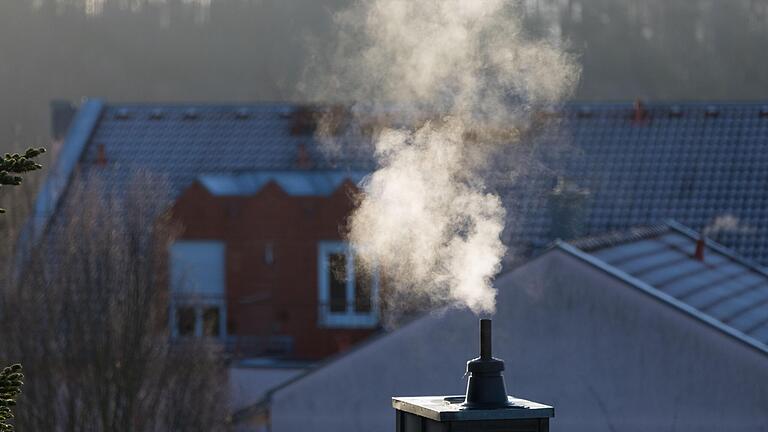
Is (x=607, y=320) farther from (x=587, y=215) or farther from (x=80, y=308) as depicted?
(x=587, y=215)

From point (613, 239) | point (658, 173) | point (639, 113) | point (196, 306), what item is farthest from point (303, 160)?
point (613, 239)

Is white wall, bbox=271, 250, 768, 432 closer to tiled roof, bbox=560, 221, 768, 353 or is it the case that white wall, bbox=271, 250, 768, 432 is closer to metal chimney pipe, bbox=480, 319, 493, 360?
tiled roof, bbox=560, 221, 768, 353

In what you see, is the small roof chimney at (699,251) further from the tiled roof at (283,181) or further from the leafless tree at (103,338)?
the tiled roof at (283,181)

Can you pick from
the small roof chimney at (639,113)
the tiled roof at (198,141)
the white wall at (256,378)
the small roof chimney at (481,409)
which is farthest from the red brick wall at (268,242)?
the small roof chimney at (481,409)

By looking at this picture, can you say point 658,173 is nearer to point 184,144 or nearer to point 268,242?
point 268,242

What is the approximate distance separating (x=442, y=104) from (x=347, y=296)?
17.6 meters

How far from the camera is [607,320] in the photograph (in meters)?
19.0

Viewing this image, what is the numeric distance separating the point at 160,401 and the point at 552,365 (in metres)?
7.28

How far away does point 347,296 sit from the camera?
31.7 metres

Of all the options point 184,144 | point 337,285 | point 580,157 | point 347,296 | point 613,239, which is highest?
point 184,144

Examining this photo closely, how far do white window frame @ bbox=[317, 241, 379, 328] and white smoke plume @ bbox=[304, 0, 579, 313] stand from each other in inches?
566

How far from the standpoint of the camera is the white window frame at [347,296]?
98.9ft

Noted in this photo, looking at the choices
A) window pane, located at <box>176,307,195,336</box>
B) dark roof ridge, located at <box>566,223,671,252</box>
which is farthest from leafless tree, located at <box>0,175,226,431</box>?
dark roof ridge, located at <box>566,223,671,252</box>

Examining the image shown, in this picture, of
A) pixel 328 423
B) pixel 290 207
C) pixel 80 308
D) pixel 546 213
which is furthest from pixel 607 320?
pixel 290 207
